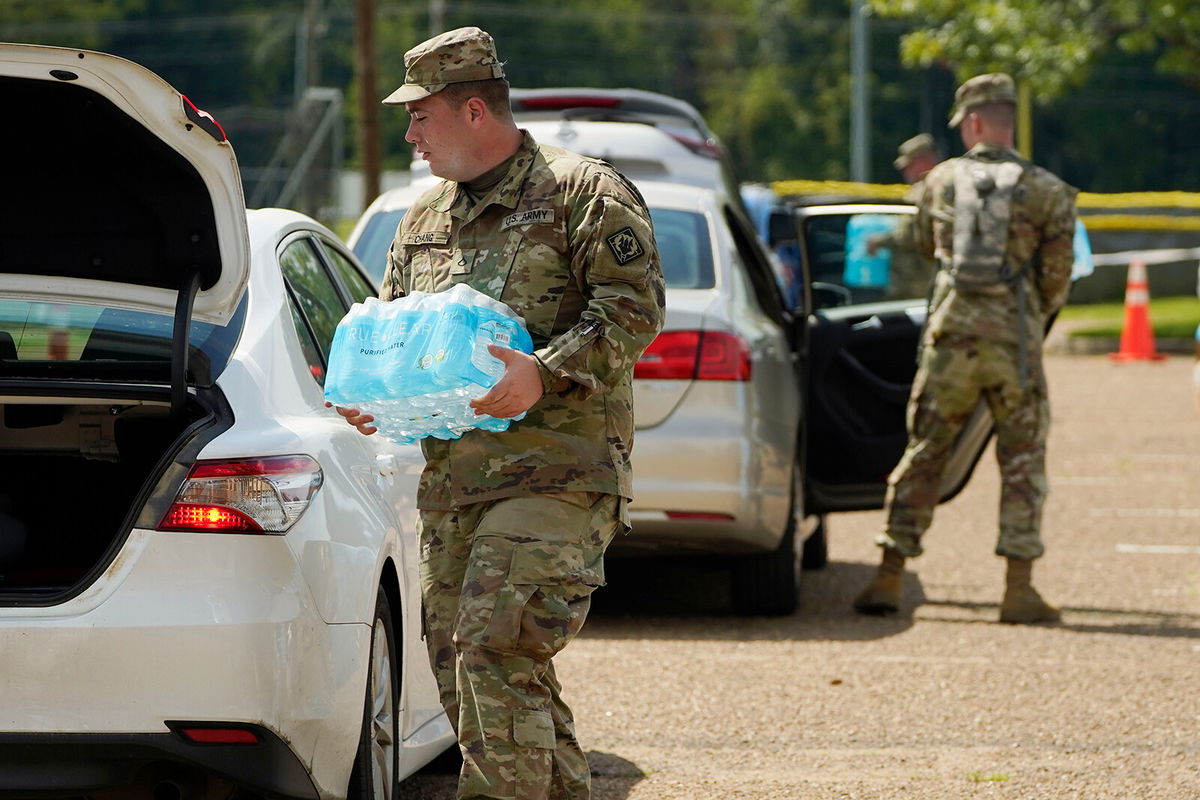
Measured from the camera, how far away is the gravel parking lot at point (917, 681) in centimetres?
523

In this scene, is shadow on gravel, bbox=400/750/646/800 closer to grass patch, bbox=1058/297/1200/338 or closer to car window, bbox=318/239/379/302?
car window, bbox=318/239/379/302

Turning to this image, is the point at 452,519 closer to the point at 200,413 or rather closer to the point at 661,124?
the point at 200,413

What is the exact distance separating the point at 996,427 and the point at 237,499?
4.97 metres

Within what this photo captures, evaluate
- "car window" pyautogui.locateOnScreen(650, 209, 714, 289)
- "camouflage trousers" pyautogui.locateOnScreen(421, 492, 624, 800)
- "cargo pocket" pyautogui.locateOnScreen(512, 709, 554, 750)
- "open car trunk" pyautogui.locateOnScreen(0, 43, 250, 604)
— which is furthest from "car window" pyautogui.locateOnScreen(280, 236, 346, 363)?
"car window" pyautogui.locateOnScreen(650, 209, 714, 289)

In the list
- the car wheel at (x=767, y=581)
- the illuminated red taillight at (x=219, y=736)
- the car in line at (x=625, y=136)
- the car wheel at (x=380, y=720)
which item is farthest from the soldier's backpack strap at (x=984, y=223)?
the illuminated red taillight at (x=219, y=736)

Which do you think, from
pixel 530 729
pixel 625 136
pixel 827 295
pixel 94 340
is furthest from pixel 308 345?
pixel 625 136

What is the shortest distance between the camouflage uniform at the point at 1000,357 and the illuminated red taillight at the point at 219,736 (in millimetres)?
4849

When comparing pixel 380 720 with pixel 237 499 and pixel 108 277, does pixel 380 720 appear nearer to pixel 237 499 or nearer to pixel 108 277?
pixel 237 499

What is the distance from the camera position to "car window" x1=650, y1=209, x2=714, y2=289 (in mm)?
7410

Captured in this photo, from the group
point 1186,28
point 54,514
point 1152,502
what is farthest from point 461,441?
point 1186,28

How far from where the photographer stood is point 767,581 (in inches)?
302

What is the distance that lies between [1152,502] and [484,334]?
27.4ft

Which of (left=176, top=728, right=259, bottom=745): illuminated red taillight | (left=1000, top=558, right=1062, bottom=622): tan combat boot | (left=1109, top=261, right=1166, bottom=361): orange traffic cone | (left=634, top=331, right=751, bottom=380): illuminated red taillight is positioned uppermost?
(left=634, top=331, right=751, bottom=380): illuminated red taillight

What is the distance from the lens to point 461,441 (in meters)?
3.95
